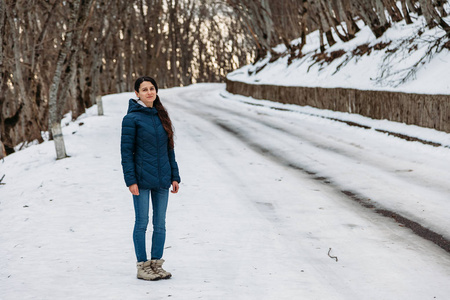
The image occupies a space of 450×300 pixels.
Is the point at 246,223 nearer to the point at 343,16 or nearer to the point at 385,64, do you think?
the point at 385,64

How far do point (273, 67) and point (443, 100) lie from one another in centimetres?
2266

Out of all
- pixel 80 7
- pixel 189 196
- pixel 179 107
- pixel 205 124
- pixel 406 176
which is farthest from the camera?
pixel 179 107

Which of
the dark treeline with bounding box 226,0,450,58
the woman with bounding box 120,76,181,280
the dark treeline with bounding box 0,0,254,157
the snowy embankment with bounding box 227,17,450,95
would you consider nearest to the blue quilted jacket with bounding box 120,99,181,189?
the woman with bounding box 120,76,181,280

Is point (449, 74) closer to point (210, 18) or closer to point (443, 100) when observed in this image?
point (443, 100)

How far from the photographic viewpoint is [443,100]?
13281 mm

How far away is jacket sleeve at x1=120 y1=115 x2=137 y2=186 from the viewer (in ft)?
16.9

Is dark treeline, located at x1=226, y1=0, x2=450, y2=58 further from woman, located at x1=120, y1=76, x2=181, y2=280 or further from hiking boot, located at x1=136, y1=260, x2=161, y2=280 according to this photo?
hiking boot, located at x1=136, y1=260, x2=161, y2=280

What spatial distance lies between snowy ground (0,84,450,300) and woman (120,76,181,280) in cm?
75

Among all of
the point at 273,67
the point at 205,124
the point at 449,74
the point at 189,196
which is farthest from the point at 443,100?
the point at 273,67

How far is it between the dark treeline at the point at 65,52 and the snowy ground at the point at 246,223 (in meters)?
3.38

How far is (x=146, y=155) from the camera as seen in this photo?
17.1 ft

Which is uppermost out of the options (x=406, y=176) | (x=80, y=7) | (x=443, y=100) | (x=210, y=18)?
(x=210, y=18)

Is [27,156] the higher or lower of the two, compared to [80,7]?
lower

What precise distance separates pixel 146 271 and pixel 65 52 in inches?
443
